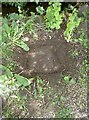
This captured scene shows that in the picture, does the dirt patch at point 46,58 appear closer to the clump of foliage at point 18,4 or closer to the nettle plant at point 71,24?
the nettle plant at point 71,24

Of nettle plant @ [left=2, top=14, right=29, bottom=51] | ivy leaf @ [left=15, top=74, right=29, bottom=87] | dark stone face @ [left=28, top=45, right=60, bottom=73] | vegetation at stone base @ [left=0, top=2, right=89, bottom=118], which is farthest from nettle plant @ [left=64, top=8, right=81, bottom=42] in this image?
ivy leaf @ [left=15, top=74, right=29, bottom=87]

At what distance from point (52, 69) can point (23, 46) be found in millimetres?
366

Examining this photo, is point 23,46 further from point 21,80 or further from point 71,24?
point 71,24

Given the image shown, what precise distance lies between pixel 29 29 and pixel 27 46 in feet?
0.62

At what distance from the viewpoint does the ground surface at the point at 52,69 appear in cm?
287

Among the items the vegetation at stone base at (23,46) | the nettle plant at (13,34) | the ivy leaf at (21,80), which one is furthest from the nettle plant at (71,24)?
the ivy leaf at (21,80)

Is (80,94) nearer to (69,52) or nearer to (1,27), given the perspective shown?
(69,52)

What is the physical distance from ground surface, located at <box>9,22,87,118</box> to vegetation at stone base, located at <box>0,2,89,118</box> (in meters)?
0.04

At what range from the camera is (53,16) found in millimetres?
3076

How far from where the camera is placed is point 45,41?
10.3 ft

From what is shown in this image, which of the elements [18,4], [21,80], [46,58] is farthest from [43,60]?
[18,4]

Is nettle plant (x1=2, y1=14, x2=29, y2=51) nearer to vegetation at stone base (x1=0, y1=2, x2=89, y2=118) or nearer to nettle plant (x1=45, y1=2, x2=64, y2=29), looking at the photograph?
vegetation at stone base (x1=0, y1=2, x2=89, y2=118)

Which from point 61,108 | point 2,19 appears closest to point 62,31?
point 2,19

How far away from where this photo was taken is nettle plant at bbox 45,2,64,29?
119 inches
